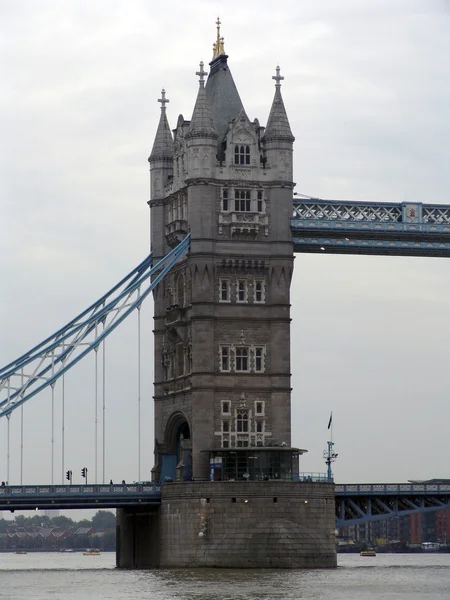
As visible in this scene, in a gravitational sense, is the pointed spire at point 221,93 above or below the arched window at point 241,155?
above

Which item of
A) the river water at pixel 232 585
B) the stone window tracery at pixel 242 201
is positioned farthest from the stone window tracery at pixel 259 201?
the river water at pixel 232 585

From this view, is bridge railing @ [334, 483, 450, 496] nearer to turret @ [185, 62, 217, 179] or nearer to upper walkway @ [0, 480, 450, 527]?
upper walkway @ [0, 480, 450, 527]

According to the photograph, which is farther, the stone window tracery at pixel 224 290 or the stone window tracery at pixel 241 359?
the stone window tracery at pixel 224 290

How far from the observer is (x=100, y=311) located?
14088cm

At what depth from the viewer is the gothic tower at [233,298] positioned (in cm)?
13975

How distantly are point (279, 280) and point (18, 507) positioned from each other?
2700cm

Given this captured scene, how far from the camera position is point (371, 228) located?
→ 5802 inches

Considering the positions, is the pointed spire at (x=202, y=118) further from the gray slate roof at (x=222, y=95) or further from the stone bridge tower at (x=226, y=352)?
the gray slate roof at (x=222, y=95)

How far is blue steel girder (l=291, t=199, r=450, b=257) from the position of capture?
146m

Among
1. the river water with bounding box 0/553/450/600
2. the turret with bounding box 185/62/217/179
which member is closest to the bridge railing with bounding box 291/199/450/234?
the turret with bounding box 185/62/217/179

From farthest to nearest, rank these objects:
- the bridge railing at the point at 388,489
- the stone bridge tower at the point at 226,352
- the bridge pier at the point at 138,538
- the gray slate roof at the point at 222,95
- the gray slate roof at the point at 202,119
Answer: the gray slate roof at the point at 222,95
the bridge railing at the point at 388,489
the gray slate roof at the point at 202,119
the bridge pier at the point at 138,538
the stone bridge tower at the point at 226,352

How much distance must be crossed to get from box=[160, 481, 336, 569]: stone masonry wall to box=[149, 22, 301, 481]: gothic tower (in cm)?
368

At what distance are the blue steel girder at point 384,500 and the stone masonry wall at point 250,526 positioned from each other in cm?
796

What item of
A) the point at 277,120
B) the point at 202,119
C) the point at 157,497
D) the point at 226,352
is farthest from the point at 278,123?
the point at 157,497
